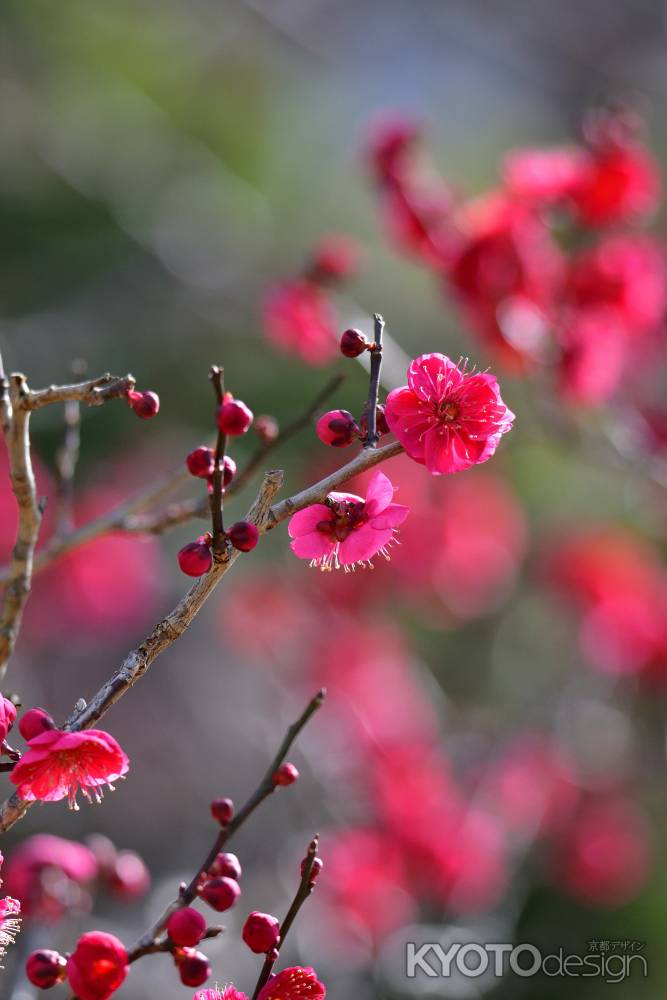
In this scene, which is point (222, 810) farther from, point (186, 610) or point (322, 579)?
point (322, 579)

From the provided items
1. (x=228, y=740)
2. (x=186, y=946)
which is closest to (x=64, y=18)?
(x=228, y=740)

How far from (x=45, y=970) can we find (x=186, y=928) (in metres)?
0.10

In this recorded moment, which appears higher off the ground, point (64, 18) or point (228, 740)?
point (64, 18)

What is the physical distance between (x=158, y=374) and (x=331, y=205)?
187 centimetres

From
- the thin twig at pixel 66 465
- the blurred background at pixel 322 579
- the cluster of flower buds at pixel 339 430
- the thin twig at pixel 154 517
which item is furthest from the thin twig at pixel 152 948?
the blurred background at pixel 322 579

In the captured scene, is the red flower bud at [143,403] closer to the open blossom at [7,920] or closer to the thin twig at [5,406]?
the thin twig at [5,406]

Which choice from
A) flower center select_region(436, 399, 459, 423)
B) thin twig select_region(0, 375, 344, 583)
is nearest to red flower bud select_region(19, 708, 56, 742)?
flower center select_region(436, 399, 459, 423)

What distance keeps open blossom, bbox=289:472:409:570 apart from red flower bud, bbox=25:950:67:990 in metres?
0.31

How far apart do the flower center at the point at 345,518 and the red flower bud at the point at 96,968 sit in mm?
310

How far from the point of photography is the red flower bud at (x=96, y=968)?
0.66 meters

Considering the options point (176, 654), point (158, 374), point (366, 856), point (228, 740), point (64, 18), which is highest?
point (64, 18)

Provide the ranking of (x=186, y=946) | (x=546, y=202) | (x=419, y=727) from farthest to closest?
(x=419, y=727) → (x=546, y=202) → (x=186, y=946)

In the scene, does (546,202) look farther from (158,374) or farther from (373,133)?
(158,374)

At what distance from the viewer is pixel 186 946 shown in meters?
0.68
